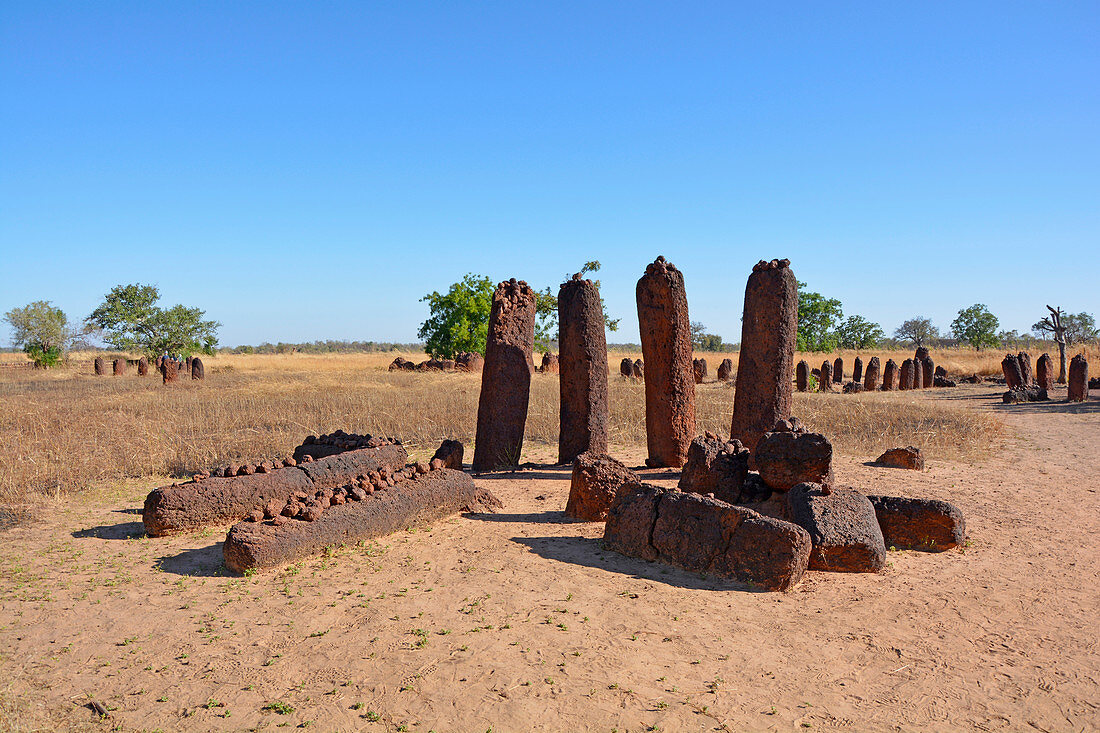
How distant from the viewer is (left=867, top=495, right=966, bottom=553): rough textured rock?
6031 mm

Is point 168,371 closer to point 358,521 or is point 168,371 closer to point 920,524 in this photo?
point 358,521

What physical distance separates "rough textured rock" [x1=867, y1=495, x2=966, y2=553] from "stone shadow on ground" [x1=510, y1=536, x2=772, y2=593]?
1815 mm

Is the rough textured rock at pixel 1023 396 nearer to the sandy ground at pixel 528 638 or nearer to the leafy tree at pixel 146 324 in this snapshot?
the sandy ground at pixel 528 638

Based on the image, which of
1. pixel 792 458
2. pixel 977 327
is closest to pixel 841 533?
pixel 792 458

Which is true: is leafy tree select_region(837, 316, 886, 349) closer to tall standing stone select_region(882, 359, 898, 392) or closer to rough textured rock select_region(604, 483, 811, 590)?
tall standing stone select_region(882, 359, 898, 392)

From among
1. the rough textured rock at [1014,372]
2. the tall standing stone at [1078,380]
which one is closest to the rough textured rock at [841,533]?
the tall standing stone at [1078,380]

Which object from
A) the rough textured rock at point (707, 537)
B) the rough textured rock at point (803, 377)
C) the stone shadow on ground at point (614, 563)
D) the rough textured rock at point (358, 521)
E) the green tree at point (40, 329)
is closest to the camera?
the rough textured rock at point (707, 537)

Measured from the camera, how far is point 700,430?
39.7 ft

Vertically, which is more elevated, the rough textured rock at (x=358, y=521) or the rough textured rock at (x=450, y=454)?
the rough textured rock at (x=450, y=454)

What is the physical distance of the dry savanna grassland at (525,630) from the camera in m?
3.40

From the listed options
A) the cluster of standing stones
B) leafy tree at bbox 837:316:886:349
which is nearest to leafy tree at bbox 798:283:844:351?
leafy tree at bbox 837:316:886:349

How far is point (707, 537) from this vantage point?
215 inches

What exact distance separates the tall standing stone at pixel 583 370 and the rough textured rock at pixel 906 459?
3.96 meters

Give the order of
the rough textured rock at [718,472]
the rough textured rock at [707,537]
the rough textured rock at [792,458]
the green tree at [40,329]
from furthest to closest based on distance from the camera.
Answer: the green tree at [40,329]
the rough textured rock at [718,472]
the rough textured rock at [792,458]
the rough textured rock at [707,537]
